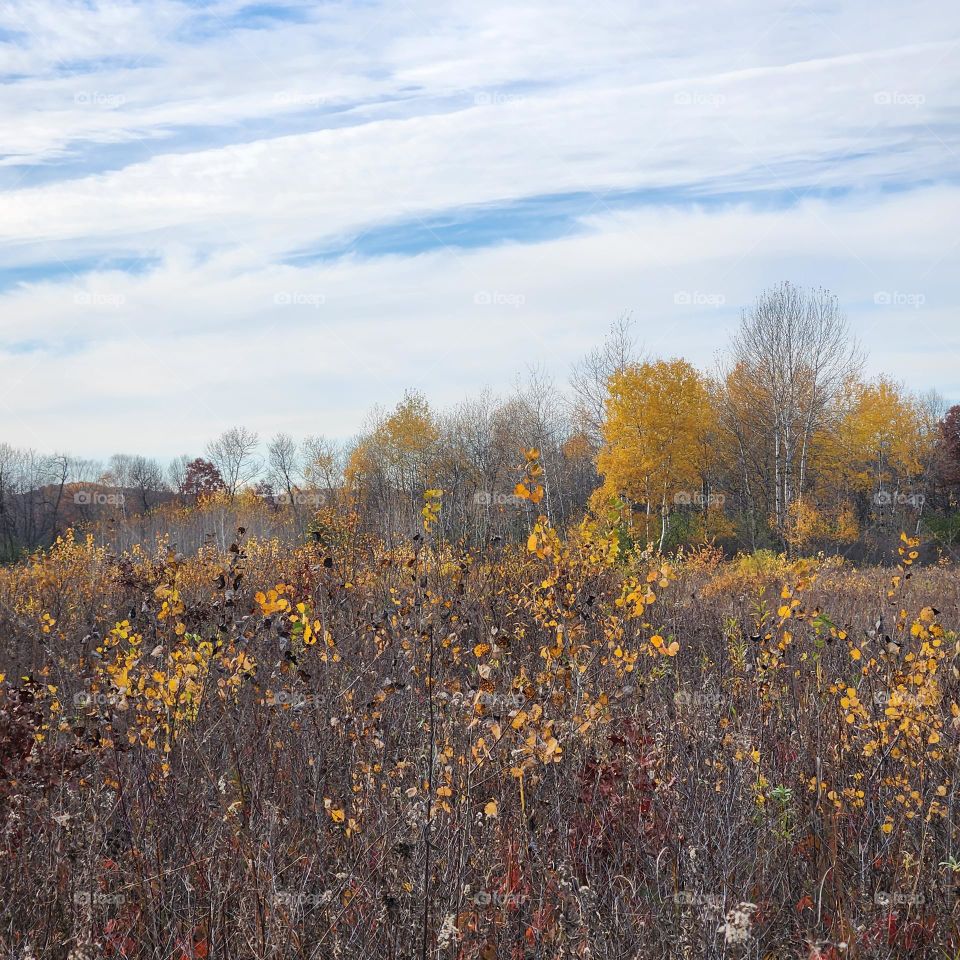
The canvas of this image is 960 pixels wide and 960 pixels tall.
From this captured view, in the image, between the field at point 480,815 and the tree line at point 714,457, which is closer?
the field at point 480,815

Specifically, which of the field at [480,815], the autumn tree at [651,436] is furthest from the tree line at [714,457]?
the field at [480,815]

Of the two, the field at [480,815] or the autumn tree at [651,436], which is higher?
the autumn tree at [651,436]

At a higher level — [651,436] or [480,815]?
[651,436]

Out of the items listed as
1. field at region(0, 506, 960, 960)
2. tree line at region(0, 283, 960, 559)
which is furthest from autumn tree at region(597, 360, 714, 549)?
field at region(0, 506, 960, 960)

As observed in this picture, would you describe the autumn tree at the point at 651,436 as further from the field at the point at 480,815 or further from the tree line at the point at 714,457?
the field at the point at 480,815

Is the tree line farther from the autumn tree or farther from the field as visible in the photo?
the field

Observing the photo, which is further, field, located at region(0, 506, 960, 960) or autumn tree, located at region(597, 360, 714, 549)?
autumn tree, located at region(597, 360, 714, 549)

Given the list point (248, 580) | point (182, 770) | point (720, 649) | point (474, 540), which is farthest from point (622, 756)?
point (474, 540)

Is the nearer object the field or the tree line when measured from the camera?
the field

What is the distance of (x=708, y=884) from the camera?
290 cm

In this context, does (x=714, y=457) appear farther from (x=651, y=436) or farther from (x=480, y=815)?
(x=480, y=815)

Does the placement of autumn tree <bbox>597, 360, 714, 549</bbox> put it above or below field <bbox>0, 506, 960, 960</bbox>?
above

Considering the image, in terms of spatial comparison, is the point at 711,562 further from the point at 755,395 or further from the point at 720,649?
the point at 755,395

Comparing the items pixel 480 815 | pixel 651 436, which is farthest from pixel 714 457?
pixel 480 815
